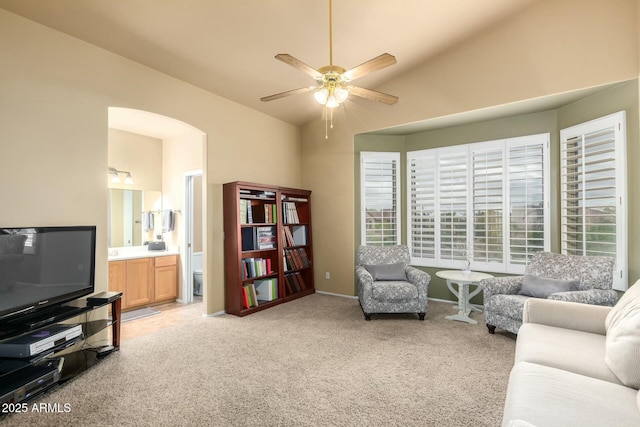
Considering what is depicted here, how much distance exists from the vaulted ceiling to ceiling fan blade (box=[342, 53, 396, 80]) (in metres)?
1.05

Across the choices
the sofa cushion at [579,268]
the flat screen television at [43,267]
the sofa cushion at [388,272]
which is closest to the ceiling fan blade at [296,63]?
the flat screen television at [43,267]

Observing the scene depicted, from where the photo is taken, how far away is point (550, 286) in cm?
338

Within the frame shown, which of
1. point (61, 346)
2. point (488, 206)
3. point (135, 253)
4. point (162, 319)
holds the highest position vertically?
point (488, 206)

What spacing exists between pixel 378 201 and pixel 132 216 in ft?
12.8

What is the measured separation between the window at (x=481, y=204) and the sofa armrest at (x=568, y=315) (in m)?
2.05

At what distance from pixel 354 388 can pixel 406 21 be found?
3640 mm

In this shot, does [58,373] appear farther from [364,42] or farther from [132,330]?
[364,42]

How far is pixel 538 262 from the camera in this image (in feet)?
12.1

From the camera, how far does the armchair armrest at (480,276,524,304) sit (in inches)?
141

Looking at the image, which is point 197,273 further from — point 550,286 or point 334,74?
point 550,286

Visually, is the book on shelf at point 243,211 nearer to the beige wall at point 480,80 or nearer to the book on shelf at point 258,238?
the book on shelf at point 258,238

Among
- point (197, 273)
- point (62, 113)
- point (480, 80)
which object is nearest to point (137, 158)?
point (197, 273)

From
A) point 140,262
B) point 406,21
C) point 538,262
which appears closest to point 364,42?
point 406,21

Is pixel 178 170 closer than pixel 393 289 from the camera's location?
No
